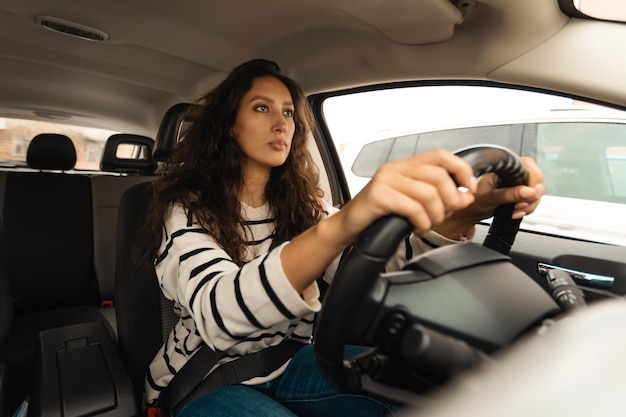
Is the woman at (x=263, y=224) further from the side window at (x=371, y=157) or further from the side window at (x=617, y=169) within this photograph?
the side window at (x=617, y=169)

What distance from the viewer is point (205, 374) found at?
3.37 ft

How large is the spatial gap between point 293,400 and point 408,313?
2.14 ft

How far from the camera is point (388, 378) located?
553 mm

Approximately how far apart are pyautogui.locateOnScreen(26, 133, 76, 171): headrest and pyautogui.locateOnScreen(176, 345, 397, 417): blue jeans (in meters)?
1.92

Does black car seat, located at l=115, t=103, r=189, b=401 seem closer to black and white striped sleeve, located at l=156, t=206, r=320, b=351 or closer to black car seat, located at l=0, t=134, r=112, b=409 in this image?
black and white striped sleeve, located at l=156, t=206, r=320, b=351

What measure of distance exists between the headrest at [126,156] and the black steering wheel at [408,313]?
2093 millimetres

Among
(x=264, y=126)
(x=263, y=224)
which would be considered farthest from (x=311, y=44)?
(x=263, y=224)

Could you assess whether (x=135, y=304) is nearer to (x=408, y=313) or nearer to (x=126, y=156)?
(x=408, y=313)

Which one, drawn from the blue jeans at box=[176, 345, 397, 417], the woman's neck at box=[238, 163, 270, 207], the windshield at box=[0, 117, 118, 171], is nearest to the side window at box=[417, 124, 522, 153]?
the woman's neck at box=[238, 163, 270, 207]

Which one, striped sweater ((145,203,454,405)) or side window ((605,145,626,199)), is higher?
side window ((605,145,626,199))

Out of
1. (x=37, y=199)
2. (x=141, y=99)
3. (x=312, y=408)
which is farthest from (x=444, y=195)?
(x=141, y=99)

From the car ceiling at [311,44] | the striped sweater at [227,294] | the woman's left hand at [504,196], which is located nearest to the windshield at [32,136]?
the car ceiling at [311,44]

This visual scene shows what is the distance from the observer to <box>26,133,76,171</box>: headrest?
2293 millimetres

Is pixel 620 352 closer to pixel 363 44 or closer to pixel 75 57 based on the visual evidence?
pixel 363 44
